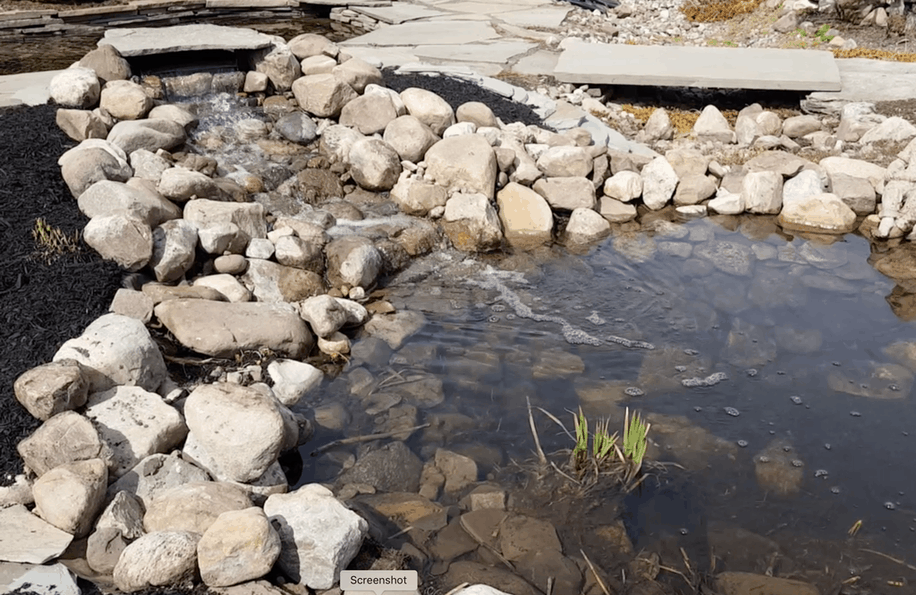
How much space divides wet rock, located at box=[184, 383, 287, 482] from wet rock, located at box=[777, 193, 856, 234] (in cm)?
533

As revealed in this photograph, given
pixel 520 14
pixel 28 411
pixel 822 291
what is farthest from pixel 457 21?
pixel 28 411

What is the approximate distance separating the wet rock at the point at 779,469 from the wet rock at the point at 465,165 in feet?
11.3

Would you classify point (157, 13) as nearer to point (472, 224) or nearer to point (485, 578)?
point (472, 224)

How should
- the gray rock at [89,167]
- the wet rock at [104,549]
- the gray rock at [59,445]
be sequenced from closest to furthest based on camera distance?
the wet rock at [104,549] < the gray rock at [59,445] < the gray rock at [89,167]

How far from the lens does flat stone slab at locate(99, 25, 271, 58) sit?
320 inches

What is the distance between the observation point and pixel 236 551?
326 cm

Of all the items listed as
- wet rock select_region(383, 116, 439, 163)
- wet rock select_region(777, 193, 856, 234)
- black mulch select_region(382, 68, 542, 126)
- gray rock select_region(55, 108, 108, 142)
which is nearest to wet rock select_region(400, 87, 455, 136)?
wet rock select_region(383, 116, 439, 163)

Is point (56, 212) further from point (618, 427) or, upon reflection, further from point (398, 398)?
point (618, 427)

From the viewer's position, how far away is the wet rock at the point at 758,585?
12.0 feet

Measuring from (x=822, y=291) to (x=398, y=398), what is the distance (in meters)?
3.52

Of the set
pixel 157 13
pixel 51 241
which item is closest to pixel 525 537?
pixel 51 241

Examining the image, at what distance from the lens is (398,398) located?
4977mm

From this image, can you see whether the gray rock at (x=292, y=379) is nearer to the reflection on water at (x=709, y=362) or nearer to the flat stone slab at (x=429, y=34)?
the reflection on water at (x=709, y=362)

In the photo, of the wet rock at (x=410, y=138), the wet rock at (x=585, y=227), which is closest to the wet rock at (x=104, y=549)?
the wet rock at (x=585, y=227)
